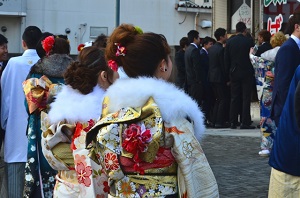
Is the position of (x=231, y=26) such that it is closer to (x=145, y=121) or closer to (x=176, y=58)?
(x=176, y=58)

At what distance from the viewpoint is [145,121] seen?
3.24m

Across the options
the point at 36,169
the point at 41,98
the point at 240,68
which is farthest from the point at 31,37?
the point at 240,68

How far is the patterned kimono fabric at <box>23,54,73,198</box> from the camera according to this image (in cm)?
534

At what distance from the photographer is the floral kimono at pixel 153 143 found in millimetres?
3199

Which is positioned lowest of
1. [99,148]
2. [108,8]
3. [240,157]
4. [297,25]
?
[240,157]

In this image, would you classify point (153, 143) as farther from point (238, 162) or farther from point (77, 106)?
point (238, 162)

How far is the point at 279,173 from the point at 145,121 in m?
1.35

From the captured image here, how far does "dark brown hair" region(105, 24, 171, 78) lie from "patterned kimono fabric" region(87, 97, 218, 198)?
0.19 metres

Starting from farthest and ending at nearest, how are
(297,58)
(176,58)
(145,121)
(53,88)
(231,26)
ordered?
(231,26)
(176,58)
(297,58)
(53,88)
(145,121)

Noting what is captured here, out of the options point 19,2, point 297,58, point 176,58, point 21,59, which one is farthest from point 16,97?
point 19,2

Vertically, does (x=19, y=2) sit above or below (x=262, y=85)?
above

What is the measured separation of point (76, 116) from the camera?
164 inches

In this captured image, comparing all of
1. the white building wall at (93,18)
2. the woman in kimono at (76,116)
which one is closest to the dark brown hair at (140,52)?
the woman in kimono at (76,116)

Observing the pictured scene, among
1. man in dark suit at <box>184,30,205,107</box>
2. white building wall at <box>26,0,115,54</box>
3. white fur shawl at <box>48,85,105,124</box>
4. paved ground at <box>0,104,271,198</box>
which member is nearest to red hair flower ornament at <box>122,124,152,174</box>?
white fur shawl at <box>48,85,105,124</box>
